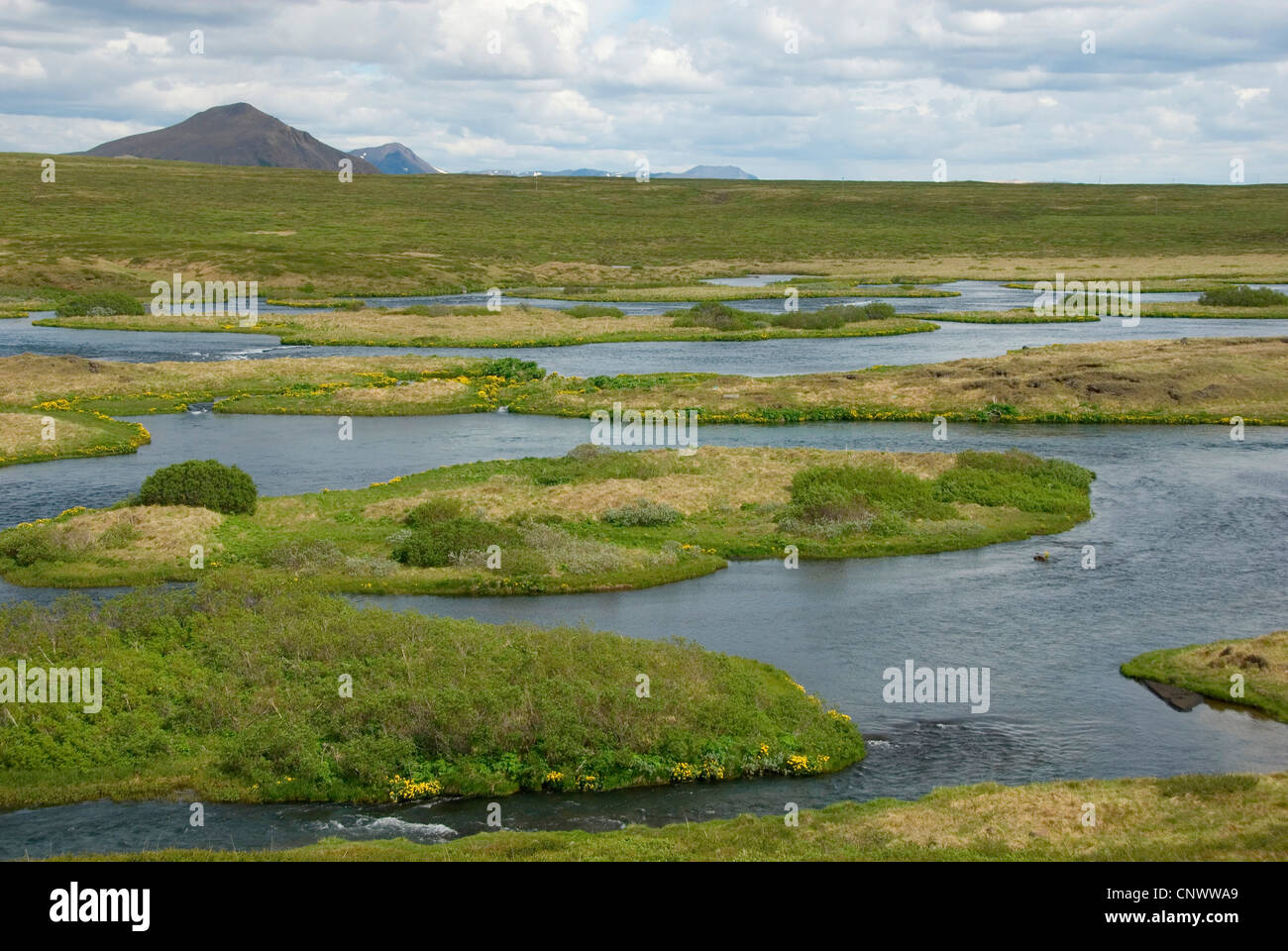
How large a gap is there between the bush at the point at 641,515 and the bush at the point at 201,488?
12402 mm

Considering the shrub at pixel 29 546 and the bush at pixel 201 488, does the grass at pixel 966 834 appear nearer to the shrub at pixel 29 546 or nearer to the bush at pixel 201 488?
the shrub at pixel 29 546

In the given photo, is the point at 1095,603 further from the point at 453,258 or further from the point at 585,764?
the point at 453,258

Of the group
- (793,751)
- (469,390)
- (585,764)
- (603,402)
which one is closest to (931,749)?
(793,751)

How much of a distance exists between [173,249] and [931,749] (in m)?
139

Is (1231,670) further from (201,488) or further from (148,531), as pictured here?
(201,488)

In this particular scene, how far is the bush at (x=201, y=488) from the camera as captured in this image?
141ft

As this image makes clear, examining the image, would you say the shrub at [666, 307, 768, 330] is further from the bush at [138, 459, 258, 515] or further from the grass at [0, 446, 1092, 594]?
the bush at [138, 459, 258, 515]

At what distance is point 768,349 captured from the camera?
91125 mm

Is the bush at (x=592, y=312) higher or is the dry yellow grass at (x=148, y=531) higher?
the bush at (x=592, y=312)

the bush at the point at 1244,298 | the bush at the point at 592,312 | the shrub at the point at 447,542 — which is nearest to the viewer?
the shrub at the point at 447,542

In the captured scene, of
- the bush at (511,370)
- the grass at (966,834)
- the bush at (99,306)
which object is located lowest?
the grass at (966,834)

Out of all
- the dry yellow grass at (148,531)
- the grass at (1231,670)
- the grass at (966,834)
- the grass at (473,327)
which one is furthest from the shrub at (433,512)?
the grass at (473,327)

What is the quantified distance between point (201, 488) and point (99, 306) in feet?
250

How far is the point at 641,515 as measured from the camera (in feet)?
142
